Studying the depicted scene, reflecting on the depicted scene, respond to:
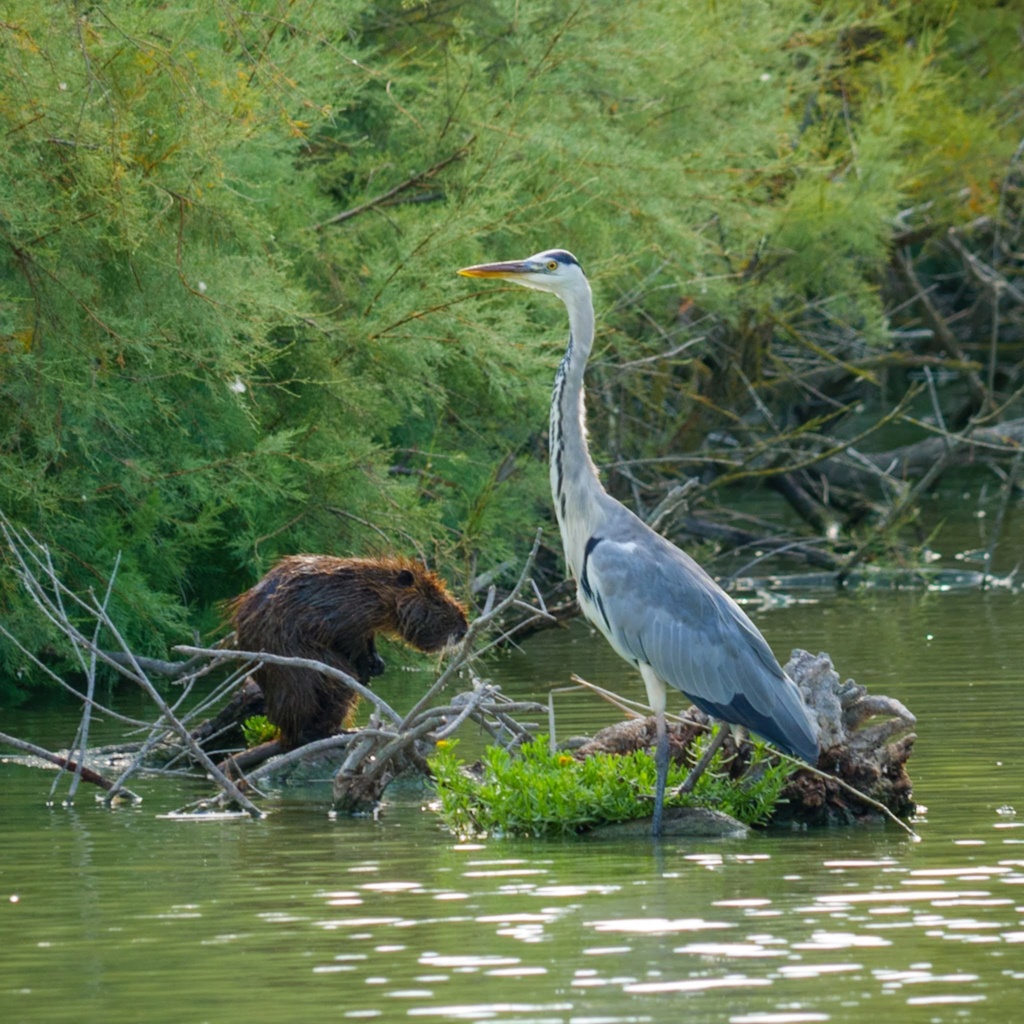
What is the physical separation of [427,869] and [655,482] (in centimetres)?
1050

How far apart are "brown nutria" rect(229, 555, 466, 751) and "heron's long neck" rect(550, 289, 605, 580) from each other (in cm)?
156

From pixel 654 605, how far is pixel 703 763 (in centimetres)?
69

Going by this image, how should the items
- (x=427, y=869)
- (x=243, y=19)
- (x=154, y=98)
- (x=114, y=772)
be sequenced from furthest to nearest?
(x=243, y=19), (x=154, y=98), (x=114, y=772), (x=427, y=869)

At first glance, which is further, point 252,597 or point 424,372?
point 424,372

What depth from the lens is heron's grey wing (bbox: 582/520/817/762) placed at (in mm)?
7832

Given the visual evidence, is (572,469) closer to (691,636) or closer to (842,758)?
(691,636)

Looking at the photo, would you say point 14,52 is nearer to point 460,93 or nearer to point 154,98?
point 154,98

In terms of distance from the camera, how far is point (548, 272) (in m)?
9.05

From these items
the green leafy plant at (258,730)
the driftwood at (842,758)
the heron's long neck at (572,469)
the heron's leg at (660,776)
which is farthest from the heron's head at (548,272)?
the green leafy plant at (258,730)

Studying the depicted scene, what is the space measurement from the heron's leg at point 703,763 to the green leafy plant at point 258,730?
2.62 m

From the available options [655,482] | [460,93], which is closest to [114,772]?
[460,93]

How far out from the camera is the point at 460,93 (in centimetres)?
1444

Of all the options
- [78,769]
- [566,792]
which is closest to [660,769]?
[566,792]

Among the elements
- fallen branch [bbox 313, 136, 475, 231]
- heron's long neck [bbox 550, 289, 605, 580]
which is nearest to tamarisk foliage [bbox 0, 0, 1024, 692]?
fallen branch [bbox 313, 136, 475, 231]
